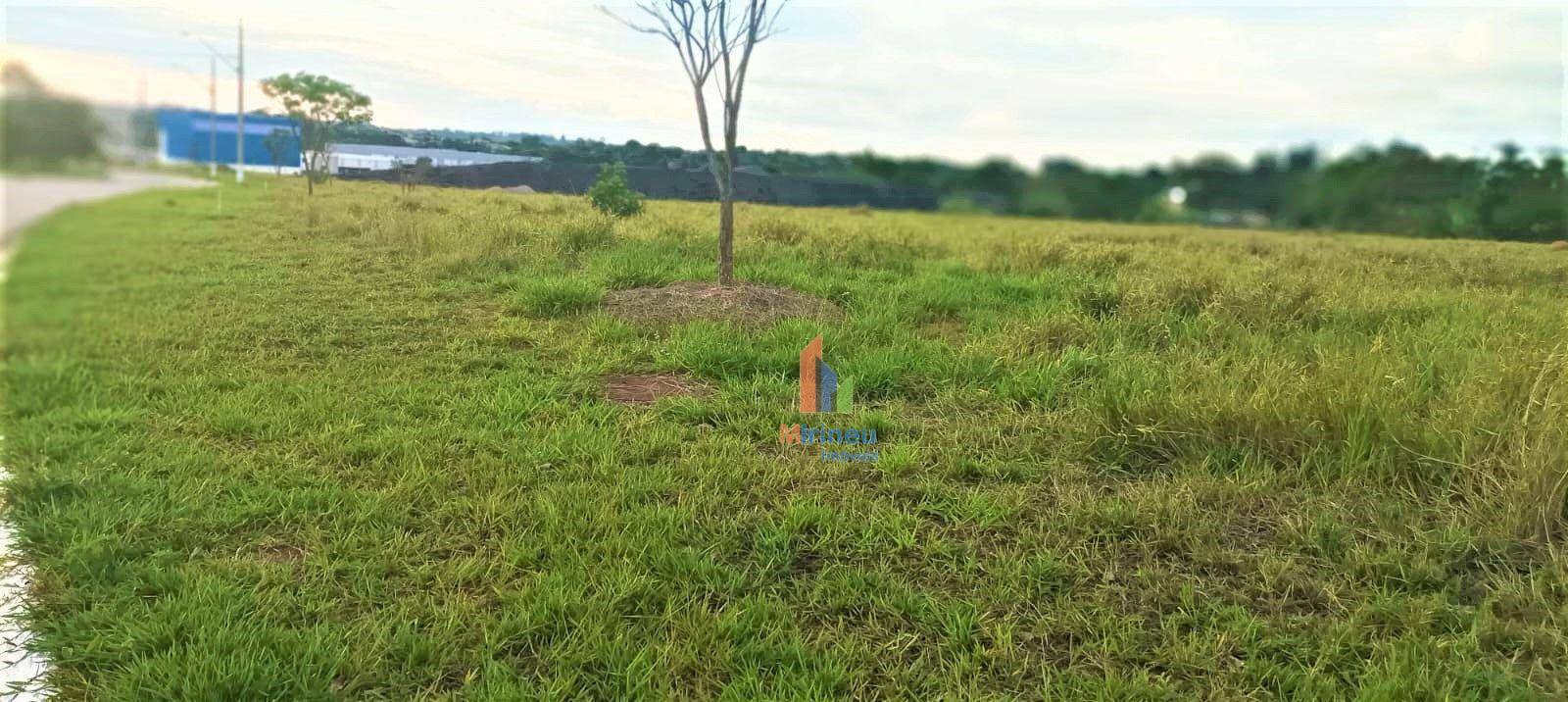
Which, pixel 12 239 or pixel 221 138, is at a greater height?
pixel 221 138

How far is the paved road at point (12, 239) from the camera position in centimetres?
155

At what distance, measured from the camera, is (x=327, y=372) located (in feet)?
12.7

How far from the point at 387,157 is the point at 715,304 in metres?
2.75

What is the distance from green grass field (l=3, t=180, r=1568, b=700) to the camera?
5.99 feet

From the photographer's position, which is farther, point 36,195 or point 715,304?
point 715,304

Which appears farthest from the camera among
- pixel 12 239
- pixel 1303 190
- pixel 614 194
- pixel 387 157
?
pixel 614 194

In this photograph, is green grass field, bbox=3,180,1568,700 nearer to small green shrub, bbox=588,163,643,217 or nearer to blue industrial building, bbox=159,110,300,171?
blue industrial building, bbox=159,110,300,171

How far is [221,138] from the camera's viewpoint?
356cm

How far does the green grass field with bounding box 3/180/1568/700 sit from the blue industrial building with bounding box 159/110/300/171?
198 mm
